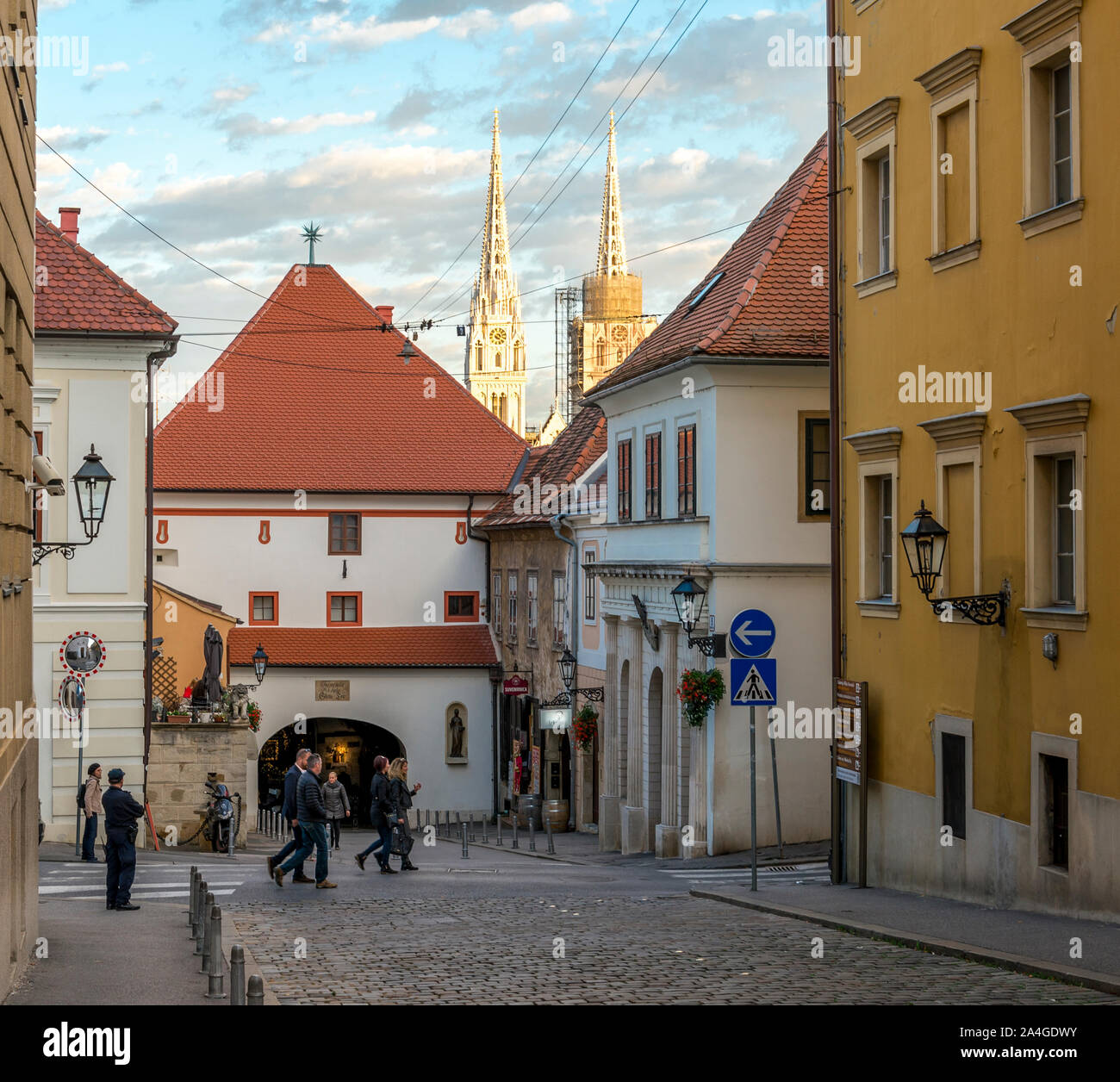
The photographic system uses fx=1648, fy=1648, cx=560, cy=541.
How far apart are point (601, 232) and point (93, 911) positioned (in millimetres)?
127741

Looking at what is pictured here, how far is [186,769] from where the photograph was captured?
31781 millimetres

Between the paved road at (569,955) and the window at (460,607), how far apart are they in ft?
94.5

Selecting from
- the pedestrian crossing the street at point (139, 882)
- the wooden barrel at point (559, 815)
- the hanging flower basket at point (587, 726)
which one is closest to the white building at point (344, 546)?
the wooden barrel at point (559, 815)

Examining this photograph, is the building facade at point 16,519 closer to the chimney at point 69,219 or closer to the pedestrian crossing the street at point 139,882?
the pedestrian crossing the street at point 139,882

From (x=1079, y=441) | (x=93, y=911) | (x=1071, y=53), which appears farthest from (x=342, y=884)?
(x=1071, y=53)

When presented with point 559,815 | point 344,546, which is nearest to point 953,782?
point 559,815

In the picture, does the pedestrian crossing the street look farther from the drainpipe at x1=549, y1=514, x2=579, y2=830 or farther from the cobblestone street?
the drainpipe at x1=549, y1=514, x2=579, y2=830

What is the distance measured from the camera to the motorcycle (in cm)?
3034

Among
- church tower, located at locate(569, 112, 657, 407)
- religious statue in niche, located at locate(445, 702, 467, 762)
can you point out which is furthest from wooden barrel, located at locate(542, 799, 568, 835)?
church tower, located at locate(569, 112, 657, 407)

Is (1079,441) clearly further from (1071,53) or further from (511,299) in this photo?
(511,299)

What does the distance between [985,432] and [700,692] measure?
11.7 metres

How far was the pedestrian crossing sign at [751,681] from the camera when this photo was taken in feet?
59.9

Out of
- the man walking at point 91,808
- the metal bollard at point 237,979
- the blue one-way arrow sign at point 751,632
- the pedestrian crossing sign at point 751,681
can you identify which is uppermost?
the blue one-way arrow sign at point 751,632

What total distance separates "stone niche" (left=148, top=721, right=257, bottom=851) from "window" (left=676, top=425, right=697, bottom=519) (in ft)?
32.3
